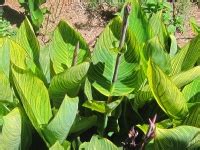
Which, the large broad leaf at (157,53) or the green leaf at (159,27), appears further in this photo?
the green leaf at (159,27)

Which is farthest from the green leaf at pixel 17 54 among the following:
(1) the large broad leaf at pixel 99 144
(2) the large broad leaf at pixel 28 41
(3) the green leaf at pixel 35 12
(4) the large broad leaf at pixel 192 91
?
(3) the green leaf at pixel 35 12

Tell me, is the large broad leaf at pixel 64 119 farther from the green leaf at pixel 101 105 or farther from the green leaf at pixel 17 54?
the green leaf at pixel 17 54

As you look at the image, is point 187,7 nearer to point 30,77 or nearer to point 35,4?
point 35,4

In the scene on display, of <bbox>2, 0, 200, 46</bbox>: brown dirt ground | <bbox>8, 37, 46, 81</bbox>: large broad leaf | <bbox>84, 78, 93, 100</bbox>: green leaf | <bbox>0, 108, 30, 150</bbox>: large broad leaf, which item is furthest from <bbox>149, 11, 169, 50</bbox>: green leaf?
<bbox>2, 0, 200, 46</bbox>: brown dirt ground

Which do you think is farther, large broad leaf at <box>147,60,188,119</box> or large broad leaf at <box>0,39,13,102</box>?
large broad leaf at <box>0,39,13,102</box>

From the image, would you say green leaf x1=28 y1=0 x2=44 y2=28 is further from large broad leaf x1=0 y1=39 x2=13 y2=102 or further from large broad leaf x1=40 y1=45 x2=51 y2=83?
large broad leaf x1=0 y1=39 x2=13 y2=102
